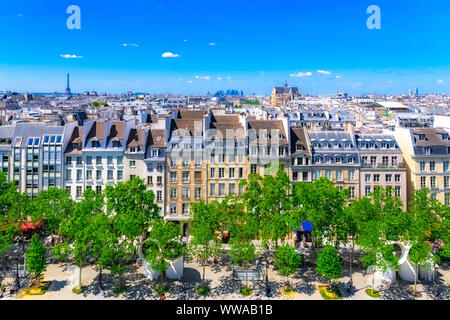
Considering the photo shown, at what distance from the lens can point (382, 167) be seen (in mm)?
58344

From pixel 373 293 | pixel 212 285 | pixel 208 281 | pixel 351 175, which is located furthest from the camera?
pixel 351 175

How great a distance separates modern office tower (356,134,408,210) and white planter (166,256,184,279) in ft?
102

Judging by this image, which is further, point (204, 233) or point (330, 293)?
point (204, 233)

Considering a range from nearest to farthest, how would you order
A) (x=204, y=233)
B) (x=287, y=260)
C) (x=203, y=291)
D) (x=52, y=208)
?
1. (x=287, y=260)
2. (x=203, y=291)
3. (x=204, y=233)
4. (x=52, y=208)

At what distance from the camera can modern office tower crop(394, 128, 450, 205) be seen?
58031 mm

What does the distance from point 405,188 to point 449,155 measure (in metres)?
8.86

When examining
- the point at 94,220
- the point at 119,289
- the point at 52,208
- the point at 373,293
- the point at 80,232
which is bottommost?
the point at 373,293

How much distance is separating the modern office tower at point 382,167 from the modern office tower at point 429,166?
1594mm

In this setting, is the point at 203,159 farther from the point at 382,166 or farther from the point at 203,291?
the point at 382,166

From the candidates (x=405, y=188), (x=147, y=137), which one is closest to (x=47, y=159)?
(x=147, y=137)

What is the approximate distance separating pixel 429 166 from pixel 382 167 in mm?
7466

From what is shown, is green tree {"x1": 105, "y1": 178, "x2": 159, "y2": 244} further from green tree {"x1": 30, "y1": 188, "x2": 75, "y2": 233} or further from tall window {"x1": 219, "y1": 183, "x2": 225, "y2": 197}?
tall window {"x1": 219, "y1": 183, "x2": 225, "y2": 197}

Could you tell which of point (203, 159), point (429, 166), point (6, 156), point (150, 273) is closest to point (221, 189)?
point (203, 159)

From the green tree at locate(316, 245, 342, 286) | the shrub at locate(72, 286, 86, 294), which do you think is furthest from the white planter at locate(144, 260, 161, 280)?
the green tree at locate(316, 245, 342, 286)
